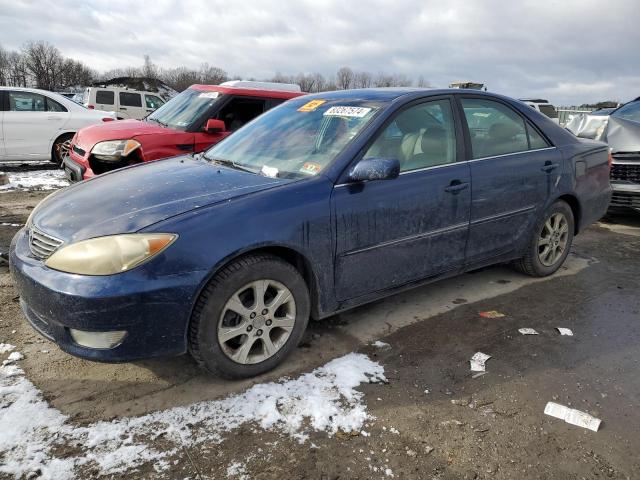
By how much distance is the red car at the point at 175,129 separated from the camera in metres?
5.58

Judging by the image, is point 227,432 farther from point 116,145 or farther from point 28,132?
point 28,132

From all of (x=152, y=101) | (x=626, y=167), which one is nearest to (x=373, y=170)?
(x=626, y=167)

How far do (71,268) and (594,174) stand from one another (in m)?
4.41

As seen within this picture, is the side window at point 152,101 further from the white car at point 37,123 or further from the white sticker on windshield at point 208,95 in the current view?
the white sticker on windshield at point 208,95

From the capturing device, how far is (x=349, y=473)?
2.11 m

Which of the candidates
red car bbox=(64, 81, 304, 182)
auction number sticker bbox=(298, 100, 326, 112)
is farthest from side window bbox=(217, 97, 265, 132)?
auction number sticker bbox=(298, 100, 326, 112)

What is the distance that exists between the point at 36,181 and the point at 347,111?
716 centimetres

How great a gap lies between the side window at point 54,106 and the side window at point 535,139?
351 inches

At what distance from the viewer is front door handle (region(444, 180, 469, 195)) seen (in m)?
3.40

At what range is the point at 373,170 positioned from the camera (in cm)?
290

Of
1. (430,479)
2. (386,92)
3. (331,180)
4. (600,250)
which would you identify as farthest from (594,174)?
(430,479)

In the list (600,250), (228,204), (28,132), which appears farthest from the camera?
(28,132)

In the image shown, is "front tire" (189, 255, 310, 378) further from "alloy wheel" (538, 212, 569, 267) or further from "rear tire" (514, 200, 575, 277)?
"alloy wheel" (538, 212, 569, 267)

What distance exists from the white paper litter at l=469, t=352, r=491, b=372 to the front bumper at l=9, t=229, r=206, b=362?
67.5 inches
